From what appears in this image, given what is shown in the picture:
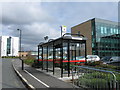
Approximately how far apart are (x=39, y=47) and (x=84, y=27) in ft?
108

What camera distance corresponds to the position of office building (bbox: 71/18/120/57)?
1633 inches

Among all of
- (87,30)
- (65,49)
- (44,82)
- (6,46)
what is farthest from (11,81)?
(6,46)

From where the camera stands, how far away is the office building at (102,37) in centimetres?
4147

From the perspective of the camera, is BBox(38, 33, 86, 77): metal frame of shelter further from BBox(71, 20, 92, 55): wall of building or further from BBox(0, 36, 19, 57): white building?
BBox(0, 36, 19, 57): white building

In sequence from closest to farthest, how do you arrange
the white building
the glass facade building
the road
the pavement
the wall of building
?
the pavement, the road, the glass facade building, the wall of building, the white building

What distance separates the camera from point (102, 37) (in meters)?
42.1

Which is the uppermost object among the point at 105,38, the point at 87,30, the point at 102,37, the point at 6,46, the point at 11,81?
the point at 87,30

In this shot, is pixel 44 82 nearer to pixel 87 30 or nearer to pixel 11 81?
pixel 11 81

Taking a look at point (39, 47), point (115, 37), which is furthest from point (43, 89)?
point (115, 37)

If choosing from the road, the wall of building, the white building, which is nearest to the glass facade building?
the wall of building

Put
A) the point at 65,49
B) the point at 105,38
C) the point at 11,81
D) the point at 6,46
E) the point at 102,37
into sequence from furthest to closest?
the point at 6,46, the point at 105,38, the point at 102,37, the point at 65,49, the point at 11,81

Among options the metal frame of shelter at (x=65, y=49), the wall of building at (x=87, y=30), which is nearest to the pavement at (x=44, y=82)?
the metal frame of shelter at (x=65, y=49)

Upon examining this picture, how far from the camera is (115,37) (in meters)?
44.3

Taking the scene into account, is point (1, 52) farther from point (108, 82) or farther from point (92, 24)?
point (108, 82)
